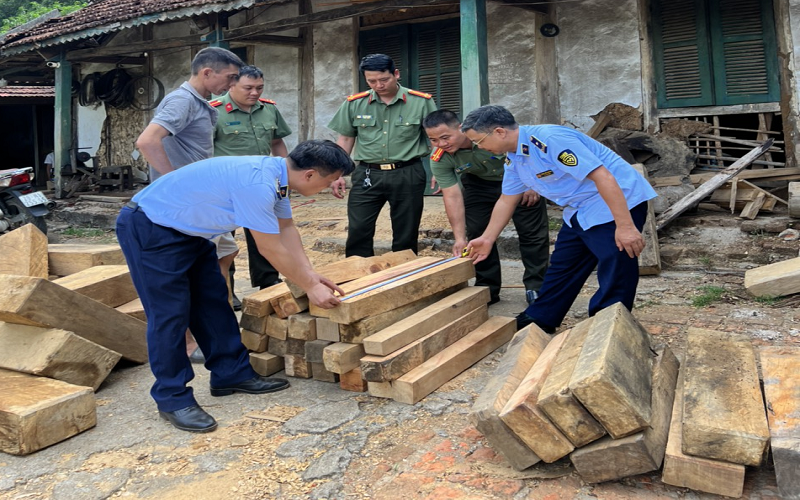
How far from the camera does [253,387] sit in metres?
3.48

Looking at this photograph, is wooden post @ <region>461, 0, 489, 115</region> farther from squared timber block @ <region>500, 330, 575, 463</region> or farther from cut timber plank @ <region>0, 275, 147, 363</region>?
squared timber block @ <region>500, 330, 575, 463</region>

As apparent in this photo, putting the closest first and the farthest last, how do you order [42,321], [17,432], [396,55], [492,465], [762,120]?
[492,465], [17,432], [42,321], [762,120], [396,55]

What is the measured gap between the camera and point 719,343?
9.74 feet

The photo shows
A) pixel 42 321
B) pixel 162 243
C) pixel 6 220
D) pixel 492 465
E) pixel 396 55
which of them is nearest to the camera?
pixel 492 465

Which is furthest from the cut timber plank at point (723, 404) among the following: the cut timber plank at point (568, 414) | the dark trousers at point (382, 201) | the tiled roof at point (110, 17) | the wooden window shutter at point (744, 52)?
the tiled roof at point (110, 17)

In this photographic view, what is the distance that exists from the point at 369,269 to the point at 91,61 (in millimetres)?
10975

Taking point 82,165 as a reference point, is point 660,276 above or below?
below

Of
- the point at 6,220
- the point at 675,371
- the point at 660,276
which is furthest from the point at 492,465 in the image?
the point at 6,220

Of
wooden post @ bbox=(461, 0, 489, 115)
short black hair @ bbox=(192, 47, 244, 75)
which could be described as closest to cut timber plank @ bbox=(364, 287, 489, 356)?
short black hair @ bbox=(192, 47, 244, 75)

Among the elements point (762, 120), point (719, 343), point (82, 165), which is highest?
point (82, 165)

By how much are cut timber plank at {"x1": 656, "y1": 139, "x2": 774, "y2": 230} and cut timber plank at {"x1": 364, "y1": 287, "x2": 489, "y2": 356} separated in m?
3.09

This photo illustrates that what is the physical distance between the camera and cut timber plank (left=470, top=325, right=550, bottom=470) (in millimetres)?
2449

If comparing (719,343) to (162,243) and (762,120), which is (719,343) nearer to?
(162,243)

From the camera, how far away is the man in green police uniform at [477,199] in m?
4.39
